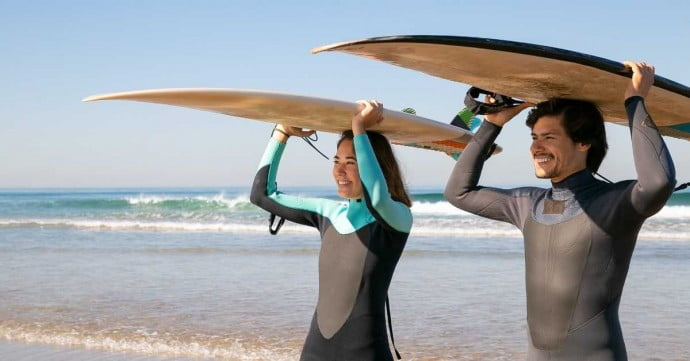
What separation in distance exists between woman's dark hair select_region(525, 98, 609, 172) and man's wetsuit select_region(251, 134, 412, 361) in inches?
25.5

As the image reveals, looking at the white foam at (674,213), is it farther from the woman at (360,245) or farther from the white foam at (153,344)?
the woman at (360,245)

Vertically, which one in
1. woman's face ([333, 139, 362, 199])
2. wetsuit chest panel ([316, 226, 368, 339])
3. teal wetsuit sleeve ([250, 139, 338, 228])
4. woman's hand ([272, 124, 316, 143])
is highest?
woman's hand ([272, 124, 316, 143])

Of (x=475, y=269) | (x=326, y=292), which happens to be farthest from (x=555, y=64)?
(x=475, y=269)

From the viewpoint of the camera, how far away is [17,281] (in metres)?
10.6

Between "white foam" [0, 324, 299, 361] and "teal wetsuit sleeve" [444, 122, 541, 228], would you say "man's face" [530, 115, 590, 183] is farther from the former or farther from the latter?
"white foam" [0, 324, 299, 361]

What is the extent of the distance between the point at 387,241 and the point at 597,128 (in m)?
0.97

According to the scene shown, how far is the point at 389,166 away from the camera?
11.8ft

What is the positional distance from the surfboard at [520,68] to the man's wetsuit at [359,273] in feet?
1.83

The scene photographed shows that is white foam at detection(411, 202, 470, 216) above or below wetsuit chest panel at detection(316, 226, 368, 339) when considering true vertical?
below

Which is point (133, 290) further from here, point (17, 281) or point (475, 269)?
point (475, 269)

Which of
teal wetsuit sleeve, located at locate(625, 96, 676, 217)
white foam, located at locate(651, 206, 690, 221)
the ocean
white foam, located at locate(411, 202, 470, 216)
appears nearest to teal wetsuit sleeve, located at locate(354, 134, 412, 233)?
teal wetsuit sleeve, located at locate(625, 96, 676, 217)

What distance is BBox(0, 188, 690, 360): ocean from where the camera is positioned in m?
6.89

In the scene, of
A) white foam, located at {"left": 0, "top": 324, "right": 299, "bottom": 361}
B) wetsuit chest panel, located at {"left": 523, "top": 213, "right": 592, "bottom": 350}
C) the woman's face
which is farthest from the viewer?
white foam, located at {"left": 0, "top": 324, "right": 299, "bottom": 361}

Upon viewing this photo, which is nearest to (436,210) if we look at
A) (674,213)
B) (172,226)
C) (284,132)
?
(674,213)
